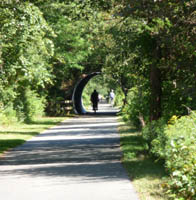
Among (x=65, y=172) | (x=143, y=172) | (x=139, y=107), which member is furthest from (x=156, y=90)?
(x=139, y=107)

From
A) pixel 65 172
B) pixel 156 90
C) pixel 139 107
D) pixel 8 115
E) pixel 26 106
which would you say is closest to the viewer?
pixel 65 172

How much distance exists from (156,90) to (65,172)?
4305mm

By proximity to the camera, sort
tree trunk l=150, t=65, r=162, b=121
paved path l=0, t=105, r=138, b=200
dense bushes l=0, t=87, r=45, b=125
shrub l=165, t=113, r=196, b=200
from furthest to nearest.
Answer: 1. dense bushes l=0, t=87, r=45, b=125
2. tree trunk l=150, t=65, r=162, b=121
3. paved path l=0, t=105, r=138, b=200
4. shrub l=165, t=113, r=196, b=200

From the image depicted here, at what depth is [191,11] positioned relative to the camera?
41.3 ft

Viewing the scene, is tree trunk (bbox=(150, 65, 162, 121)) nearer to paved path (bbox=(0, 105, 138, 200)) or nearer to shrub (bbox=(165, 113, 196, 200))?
paved path (bbox=(0, 105, 138, 200))

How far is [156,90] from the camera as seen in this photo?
16.5 m

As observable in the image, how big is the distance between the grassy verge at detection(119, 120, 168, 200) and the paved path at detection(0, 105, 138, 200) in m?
0.18

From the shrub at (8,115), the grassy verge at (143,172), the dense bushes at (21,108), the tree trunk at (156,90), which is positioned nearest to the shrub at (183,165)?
the grassy verge at (143,172)

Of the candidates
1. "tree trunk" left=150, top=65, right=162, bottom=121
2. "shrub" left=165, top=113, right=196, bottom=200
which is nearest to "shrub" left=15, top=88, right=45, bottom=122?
"tree trunk" left=150, top=65, right=162, bottom=121

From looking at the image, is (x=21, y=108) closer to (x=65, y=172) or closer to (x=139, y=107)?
(x=139, y=107)

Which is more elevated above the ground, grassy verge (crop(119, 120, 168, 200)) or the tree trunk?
the tree trunk

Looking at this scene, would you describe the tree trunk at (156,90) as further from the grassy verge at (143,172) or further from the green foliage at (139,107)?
the green foliage at (139,107)

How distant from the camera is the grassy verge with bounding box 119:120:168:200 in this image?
10.2 m

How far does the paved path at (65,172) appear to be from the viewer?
10.4 meters
